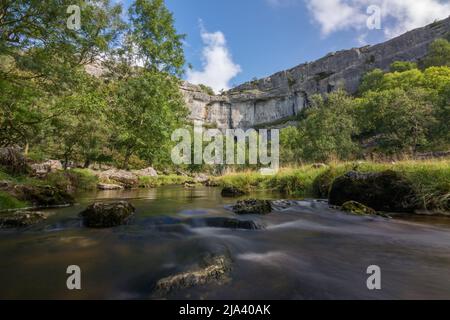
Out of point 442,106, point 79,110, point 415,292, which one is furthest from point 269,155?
point 415,292

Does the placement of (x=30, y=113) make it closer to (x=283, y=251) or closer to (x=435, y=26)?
(x=283, y=251)

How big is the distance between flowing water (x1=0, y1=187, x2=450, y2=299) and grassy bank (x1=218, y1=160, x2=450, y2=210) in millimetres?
1397

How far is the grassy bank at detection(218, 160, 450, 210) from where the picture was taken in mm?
5941

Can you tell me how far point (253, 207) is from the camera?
595 cm

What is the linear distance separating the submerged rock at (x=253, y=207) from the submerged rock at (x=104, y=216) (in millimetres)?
2426

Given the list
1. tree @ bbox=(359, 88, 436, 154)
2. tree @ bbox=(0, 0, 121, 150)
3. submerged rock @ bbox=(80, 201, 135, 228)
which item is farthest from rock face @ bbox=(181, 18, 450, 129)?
submerged rock @ bbox=(80, 201, 135, 228)

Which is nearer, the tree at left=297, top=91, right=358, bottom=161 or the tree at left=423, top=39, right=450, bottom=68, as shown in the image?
the tree at left=297, top=91, right=358, bottom=161

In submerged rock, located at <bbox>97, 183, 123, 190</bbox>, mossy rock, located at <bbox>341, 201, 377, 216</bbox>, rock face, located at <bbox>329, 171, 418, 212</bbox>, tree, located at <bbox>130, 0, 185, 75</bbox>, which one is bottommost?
submerged rock, located at <bbox>97, 183, 123, 190</bbox>

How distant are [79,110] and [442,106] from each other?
3420 cm

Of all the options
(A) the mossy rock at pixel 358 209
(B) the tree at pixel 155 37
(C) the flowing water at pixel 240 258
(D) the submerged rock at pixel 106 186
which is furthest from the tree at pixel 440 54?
(D) the submerged rock at pixel 106 186

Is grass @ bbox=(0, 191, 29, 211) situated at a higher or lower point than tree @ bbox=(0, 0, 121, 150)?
lower

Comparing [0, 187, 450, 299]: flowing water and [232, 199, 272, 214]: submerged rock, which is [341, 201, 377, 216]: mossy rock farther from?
[232, 199, 272, 214]: submerged rock

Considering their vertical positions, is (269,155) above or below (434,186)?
above

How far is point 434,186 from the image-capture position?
600cm
